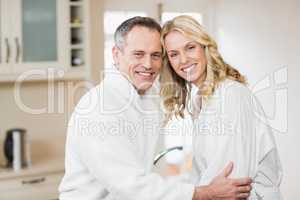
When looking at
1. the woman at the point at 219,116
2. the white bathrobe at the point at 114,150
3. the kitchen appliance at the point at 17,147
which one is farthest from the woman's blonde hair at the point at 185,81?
the kitchen appliance at the point at 17,147

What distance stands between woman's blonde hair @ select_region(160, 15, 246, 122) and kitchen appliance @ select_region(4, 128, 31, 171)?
169 centimetres

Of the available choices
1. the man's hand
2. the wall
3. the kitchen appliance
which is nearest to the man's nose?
the man's hand

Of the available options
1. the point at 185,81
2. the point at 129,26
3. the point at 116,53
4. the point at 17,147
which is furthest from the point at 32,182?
the point at 129,26

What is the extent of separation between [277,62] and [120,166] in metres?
2.31

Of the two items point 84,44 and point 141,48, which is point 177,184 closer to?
point 141,48

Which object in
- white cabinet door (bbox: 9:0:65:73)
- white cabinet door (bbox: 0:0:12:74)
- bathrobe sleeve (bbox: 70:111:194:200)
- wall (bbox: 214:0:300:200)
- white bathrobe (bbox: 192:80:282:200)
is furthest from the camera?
wall (bbox: 214:0:300:200)

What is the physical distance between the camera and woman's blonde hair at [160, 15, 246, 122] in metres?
1.91

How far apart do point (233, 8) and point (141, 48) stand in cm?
260

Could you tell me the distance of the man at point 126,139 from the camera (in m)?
1.76

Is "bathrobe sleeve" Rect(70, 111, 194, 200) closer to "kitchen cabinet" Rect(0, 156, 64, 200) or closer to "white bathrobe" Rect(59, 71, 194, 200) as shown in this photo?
"white bathrobe" Rect(59, 71, 194, 200)

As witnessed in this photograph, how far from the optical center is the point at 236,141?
187cm

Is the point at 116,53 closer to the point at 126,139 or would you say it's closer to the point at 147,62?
the point at 147,62

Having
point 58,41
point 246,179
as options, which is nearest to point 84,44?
point 58,41

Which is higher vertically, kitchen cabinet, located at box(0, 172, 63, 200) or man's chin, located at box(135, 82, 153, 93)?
man's chin, located at box(135, 82, 153, 93)
